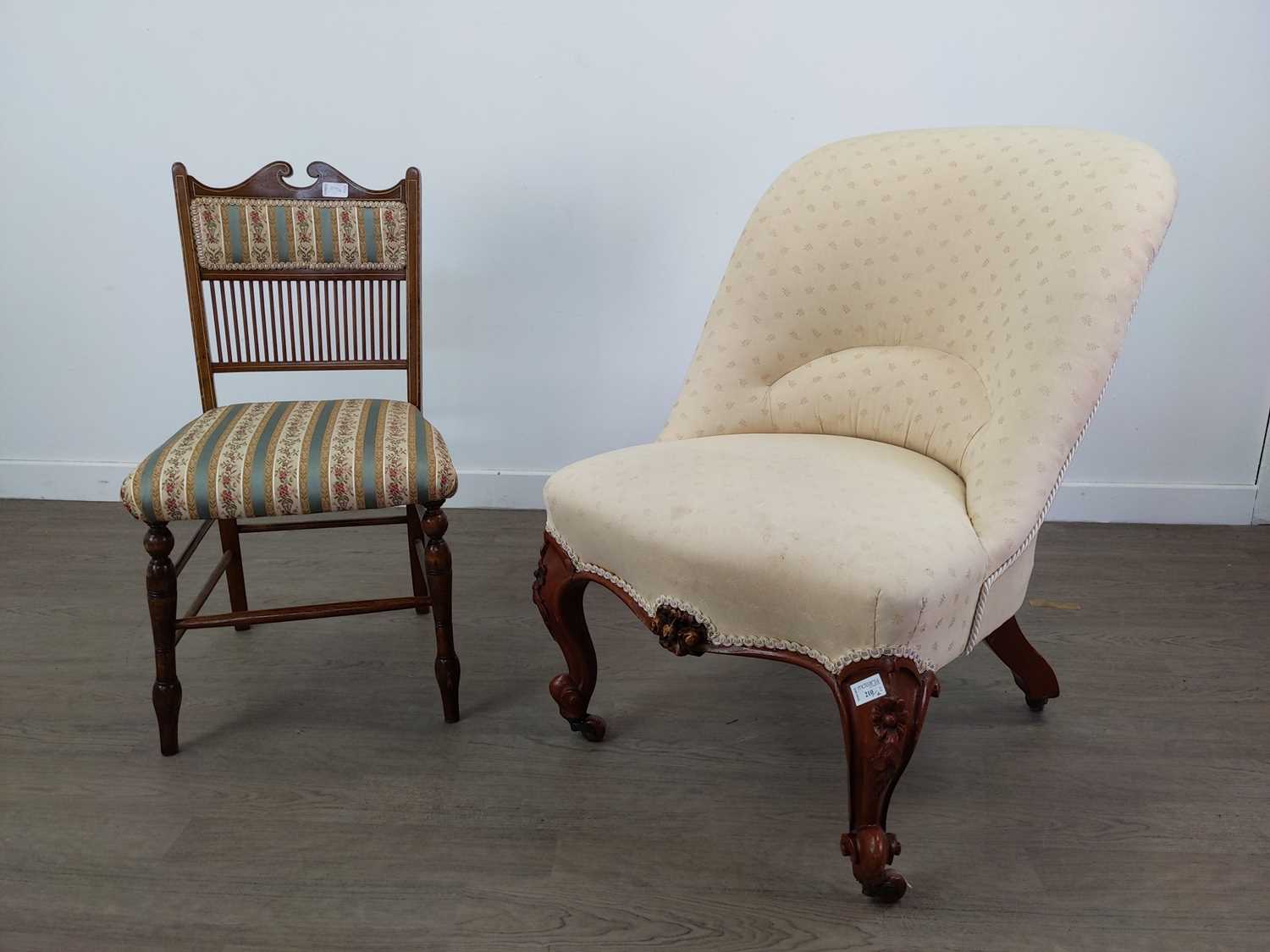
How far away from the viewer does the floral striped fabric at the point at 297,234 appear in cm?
178

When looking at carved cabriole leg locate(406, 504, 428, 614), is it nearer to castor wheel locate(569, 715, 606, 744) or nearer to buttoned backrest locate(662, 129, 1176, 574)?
castor wheel locate(569, 715, 606, 744)

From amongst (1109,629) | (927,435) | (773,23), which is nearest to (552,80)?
(773,23)

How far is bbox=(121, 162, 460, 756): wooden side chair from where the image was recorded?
1.47m

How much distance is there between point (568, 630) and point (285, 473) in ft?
1.63

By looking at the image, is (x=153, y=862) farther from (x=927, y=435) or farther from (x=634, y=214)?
(x=634, y=214)

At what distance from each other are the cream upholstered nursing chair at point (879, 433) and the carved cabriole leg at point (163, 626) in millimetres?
573

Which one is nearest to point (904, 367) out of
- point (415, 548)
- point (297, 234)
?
point (415, 548)

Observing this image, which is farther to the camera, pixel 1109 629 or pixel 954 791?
pixel 1109 629

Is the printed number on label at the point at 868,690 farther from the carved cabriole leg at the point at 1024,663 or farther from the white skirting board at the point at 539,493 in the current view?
the white skirting board at the point at 539,493

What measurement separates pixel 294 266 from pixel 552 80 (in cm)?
85

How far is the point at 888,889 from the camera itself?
1.22 meters

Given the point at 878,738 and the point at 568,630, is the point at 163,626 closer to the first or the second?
the point at 568,630

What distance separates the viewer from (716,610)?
48.6 inches

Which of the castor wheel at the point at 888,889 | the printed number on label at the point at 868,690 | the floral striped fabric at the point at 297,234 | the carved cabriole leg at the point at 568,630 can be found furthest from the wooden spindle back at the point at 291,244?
the castor wheel at the point at 888,889
